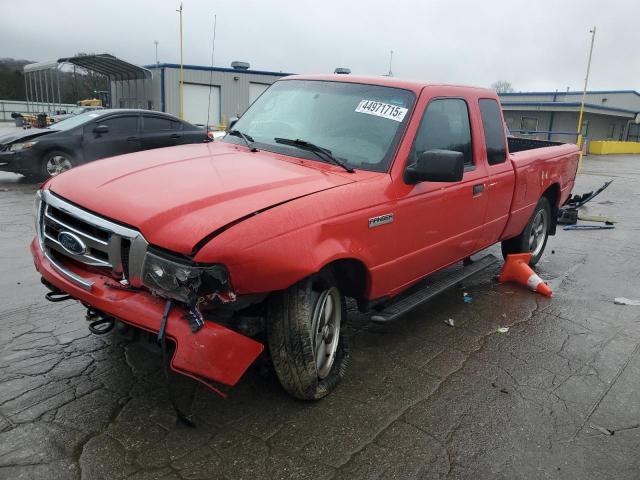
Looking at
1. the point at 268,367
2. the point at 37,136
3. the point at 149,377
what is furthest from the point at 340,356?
the point at 37,136

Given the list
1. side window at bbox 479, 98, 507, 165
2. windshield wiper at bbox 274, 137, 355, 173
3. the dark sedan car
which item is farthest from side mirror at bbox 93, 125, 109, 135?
side window at bbox 479, 98, 507, 165

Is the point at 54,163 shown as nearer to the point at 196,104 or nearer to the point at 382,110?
the point at 382,110

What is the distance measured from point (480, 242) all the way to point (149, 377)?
3.01m

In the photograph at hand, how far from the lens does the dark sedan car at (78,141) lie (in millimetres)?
10875

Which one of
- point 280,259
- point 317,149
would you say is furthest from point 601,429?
point 317,149

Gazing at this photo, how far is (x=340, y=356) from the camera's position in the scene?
137 inches

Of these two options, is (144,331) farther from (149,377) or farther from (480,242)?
(480,242)

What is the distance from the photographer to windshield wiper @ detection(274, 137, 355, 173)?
356cm

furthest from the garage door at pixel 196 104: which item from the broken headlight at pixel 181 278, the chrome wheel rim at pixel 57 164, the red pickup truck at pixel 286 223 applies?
the broken headlight at pixel 181 278

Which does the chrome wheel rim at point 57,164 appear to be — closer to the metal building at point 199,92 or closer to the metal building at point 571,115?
the metal building at point 199,92

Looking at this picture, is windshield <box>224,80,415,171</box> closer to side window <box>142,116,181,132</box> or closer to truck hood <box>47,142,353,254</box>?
truck hood <box>47,142,353,254</box>

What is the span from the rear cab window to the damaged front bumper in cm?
187

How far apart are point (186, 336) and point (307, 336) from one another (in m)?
0.70

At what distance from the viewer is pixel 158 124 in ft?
40.0
